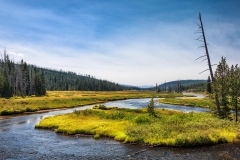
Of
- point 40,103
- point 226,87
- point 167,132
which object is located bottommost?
point 167,132

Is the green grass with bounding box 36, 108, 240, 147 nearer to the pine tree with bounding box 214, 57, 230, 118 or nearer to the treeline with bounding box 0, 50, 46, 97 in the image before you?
the pine tree with bounding box 214, 57, 230, 118

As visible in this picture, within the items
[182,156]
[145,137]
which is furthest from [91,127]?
[182,156]

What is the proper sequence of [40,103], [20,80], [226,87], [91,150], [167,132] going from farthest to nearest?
[20,80] < [40,103] < [226,87] < [167,132] < [91,150]

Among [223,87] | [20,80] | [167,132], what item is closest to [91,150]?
[167,132]

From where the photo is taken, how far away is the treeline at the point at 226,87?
33062 millimetres

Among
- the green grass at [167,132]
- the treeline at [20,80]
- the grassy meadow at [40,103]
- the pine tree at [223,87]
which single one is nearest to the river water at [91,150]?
the green grass at [167,132]

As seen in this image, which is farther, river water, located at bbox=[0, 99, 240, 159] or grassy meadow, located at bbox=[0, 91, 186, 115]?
grassy meadow, located at bbox=[0, 91, 186, 115]

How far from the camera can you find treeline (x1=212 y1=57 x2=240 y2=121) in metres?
33.1

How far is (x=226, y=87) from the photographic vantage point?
34188 mm

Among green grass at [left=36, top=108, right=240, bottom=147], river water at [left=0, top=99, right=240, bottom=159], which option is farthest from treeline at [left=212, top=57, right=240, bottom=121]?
river water at [left=0, top=99, right=240, bottom=159]

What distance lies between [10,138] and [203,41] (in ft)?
109

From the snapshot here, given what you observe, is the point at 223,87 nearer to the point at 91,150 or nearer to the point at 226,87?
the point at 226,87

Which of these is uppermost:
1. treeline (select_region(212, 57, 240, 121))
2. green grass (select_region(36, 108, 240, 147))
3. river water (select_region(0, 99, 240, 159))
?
treeline (select_region(212, 57, 240, 121))

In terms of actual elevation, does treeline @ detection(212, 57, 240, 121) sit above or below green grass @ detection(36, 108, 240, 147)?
above
